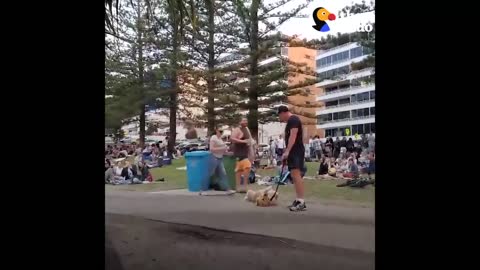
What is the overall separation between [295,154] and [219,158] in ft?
2.08

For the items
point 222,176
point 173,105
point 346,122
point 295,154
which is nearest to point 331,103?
point 346,122

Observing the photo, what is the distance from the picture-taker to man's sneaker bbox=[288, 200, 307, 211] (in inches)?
140

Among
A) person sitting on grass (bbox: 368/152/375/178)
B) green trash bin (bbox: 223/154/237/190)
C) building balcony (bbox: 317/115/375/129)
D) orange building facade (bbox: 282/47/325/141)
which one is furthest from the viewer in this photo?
green trash bin (bbox: 223/154/237/190)

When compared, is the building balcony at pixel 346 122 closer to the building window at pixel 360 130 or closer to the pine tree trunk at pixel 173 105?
the building window at pixel 360 130

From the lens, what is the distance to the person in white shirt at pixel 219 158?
12.3 feet

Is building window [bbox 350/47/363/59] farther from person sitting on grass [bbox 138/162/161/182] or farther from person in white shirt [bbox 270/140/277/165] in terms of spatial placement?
person sitting on grass [bbox 138/162/161/182]

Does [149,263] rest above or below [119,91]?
below

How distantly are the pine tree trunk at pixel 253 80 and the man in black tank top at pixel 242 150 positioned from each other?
0.19 ft

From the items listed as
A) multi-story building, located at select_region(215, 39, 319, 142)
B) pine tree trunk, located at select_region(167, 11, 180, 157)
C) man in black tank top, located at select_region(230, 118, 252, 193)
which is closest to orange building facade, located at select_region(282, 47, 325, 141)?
multi-story building, located at select_region(215, 39, 319, 142)

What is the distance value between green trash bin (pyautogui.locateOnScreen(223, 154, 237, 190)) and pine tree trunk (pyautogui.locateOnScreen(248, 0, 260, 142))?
0.27 m
